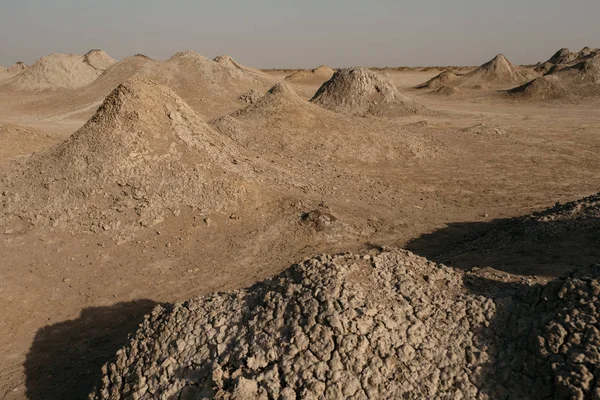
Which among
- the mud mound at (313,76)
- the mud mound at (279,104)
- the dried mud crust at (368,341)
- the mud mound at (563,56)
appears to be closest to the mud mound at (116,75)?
the mud mound at (279,104)

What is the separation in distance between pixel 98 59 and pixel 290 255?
128ft

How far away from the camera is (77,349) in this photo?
5727 mm

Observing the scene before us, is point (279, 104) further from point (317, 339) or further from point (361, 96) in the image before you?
point (317, 339)

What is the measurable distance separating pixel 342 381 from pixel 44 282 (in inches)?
223

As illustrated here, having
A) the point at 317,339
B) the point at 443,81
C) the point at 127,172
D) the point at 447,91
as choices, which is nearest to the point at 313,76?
the point at 443,81

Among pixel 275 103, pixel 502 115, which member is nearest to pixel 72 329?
pixel 275 103

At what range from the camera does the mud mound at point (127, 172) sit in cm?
842

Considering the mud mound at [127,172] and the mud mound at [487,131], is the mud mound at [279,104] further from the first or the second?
the mud mound at [487,131]

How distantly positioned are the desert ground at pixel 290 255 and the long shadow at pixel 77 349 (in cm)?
3

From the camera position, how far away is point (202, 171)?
9.18 m

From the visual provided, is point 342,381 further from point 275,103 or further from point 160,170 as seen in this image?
point 275,103

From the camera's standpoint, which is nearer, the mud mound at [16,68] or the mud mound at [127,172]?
the mud mound at [127,172]

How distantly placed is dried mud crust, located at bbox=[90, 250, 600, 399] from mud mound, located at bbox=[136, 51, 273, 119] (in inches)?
707

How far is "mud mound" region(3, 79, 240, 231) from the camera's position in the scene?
332 inches
